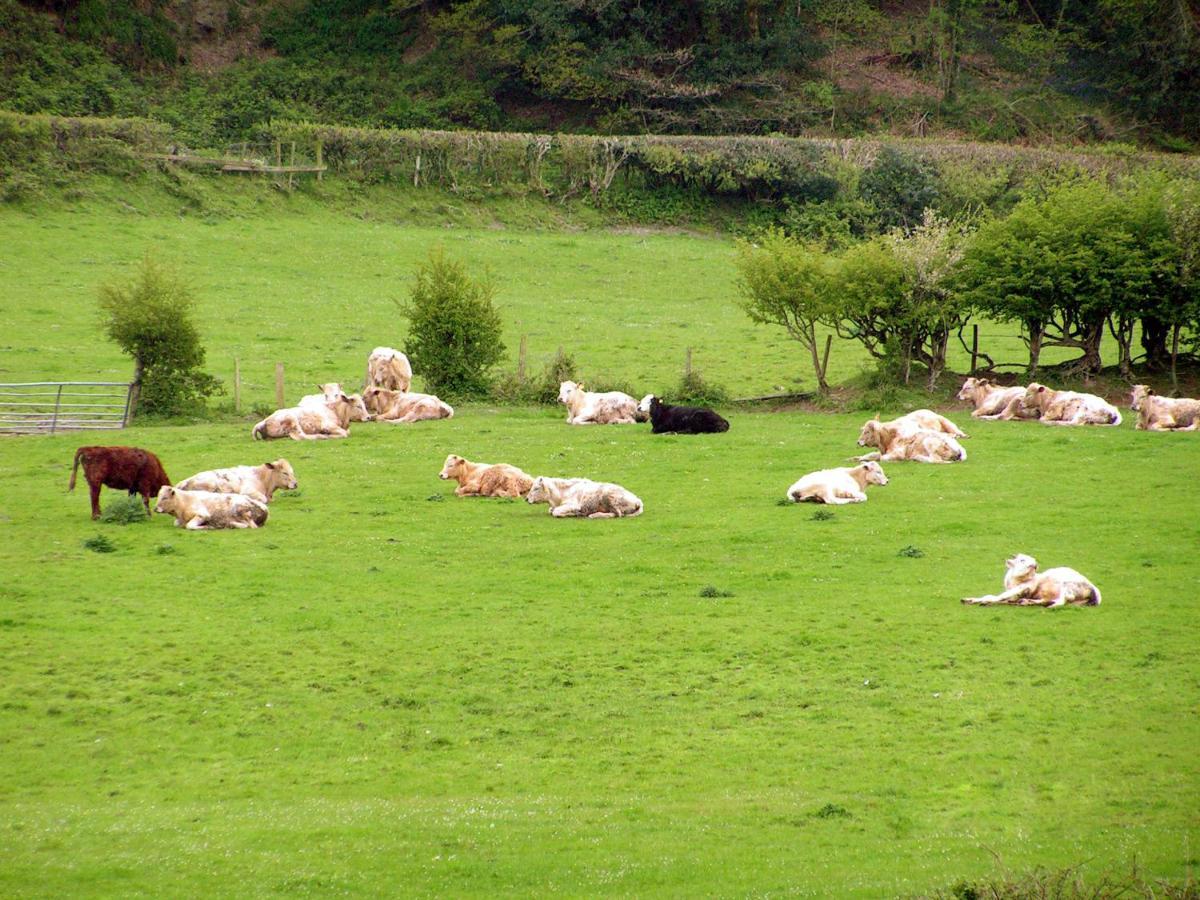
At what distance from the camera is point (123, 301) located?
Result: 115 feet

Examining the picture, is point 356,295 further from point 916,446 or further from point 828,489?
point 828,489

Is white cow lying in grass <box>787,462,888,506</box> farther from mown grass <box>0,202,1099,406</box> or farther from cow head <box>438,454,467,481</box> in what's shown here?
mown grass <box>0,202,1099,406</box>

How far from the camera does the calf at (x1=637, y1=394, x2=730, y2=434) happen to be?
33.9 m

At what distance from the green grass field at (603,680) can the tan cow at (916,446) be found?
520 mm

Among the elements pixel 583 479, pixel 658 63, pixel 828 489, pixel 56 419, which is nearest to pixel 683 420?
pixel 583 479

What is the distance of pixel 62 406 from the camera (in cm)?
3516

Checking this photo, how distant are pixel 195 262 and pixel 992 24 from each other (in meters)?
55.5

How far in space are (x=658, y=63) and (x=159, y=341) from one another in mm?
50320

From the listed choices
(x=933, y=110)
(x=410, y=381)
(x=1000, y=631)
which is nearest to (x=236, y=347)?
(x=410, y=381)

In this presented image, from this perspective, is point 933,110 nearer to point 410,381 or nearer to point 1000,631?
→ point 410,381

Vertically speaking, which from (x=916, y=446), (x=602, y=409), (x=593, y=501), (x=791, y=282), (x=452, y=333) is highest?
(x=791, y=282)

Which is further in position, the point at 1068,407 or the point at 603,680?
the point at 1068,407

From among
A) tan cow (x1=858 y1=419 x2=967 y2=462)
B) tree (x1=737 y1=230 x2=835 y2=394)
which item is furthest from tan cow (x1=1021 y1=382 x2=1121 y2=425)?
tree (x1=737 y1=230 x2=835 y2=394)

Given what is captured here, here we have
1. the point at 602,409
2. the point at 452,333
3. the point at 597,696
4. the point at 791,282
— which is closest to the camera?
the point at 597,696
